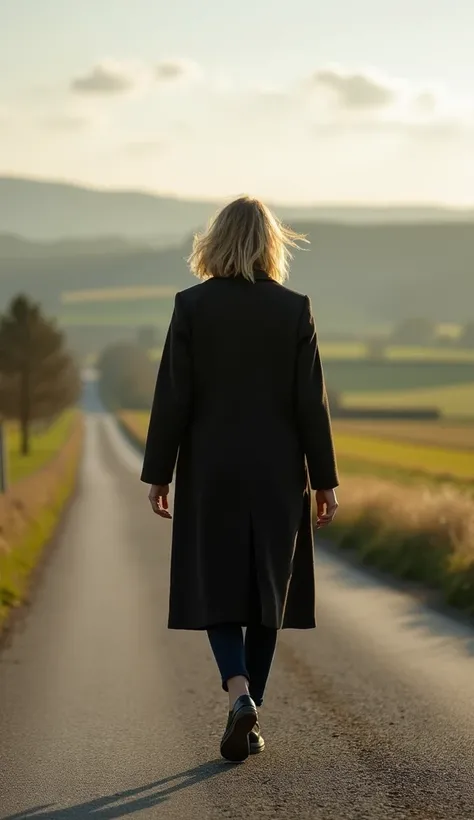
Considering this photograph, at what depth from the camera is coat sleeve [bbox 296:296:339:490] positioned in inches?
229

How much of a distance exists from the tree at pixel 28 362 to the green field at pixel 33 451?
8.89 ft

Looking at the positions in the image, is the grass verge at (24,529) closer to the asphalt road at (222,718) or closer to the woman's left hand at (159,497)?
the asphalt road at (222,718)

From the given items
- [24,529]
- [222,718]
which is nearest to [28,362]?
[24,529]

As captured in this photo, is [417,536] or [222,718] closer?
[222,718]

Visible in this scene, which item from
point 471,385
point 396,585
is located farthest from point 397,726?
point 471,385

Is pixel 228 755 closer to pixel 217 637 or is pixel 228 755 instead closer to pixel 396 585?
pixel 217 637

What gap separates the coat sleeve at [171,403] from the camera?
19.1ft

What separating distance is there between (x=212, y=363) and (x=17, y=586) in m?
7.23

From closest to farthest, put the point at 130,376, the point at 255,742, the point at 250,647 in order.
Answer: the point at 255,742, the point at 250,647, the point at 130,376

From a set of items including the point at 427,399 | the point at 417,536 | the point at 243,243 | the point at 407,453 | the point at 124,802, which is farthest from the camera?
the point at 427,399

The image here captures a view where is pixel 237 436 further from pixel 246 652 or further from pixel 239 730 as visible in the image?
pixel 239 730

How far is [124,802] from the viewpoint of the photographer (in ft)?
16.3

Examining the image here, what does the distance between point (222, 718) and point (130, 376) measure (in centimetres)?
17058

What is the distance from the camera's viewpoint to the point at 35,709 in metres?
6.94
